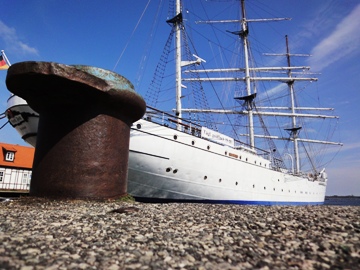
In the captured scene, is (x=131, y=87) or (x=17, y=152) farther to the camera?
(x=17, y=152)

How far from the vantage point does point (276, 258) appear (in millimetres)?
2734

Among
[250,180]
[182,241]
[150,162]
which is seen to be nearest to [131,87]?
[182,241]

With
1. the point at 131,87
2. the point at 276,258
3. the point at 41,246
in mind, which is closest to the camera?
the point at 276,258

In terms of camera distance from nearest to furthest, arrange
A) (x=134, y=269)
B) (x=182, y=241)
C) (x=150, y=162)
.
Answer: (x=134, y=269) → (x=182, y=241) → (x=150, y=162)

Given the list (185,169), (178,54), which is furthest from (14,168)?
(185,169)

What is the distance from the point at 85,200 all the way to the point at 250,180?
1858cm

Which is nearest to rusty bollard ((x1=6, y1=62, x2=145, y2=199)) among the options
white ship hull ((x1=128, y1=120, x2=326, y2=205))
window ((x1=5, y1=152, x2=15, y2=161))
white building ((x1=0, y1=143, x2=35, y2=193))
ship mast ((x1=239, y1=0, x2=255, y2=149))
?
white ship hull ((x1=128, y1=120, x2=326, y2=205))

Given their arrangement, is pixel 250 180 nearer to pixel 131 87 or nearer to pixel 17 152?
pixel 131 87

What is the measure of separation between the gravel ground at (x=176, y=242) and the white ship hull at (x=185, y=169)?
9753mm

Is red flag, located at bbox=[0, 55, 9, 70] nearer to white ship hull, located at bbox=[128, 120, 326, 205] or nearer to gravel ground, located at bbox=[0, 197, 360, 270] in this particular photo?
white ship hull, located at bbox=[128, 120, 326, 205]

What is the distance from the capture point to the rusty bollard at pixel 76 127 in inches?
264

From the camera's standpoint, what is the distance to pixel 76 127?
7.14 m

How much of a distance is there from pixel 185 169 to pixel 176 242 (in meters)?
12.9

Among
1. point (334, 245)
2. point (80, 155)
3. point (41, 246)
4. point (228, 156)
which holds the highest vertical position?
point (228, 156)
